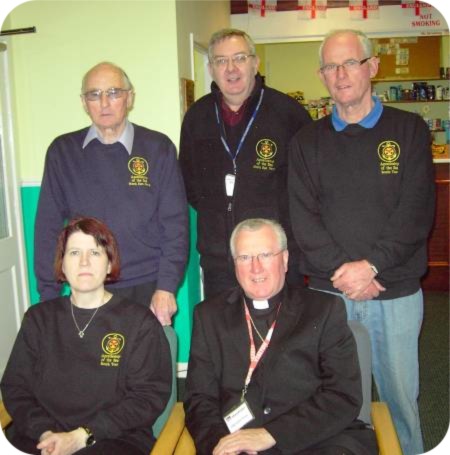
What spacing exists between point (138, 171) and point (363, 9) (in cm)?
548

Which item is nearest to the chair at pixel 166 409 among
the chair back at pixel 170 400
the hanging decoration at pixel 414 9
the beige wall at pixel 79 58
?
the chair back at pixel 170 400

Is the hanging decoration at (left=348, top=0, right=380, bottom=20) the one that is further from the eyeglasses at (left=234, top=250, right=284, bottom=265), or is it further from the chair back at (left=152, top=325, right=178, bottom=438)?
the chair back at (left=152, top=325, right=178, bottom=438)

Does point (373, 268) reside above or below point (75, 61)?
below

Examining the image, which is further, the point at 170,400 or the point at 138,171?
the point at 138,171

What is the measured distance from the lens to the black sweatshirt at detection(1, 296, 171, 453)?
1937 mm

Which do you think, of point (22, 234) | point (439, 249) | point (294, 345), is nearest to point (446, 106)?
point (439, 249)

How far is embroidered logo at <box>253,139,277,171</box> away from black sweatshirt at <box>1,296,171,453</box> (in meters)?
0.95

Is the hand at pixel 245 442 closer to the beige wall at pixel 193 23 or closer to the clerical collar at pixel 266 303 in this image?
the clerical collar at pixel 266 303

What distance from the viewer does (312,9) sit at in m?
6.93

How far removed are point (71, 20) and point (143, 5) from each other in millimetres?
495

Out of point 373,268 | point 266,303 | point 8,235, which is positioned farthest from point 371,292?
point 8,235

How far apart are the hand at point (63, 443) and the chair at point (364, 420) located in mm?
250

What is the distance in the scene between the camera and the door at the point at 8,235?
3.78m

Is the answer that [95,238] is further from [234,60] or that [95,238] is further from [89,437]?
[234,60]
